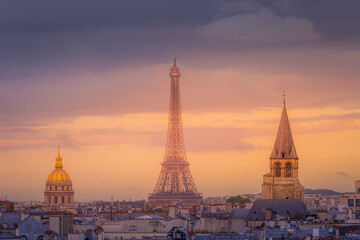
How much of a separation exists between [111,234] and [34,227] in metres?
12.8

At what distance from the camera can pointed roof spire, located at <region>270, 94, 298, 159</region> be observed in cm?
18275

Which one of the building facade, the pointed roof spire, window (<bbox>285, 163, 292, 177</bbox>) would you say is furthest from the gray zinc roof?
the pointed roof spire

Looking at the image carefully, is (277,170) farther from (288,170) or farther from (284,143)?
(284,143)

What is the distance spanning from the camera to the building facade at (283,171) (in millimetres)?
178625

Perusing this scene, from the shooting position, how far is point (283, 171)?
181500 millimetres

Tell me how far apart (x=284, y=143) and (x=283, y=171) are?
4.28 meters

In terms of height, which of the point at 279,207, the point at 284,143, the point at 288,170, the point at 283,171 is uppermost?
the point at 284,143

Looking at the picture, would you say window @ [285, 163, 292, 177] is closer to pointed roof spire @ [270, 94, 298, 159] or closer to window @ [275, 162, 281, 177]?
window @ [275, 162, 281, 177]

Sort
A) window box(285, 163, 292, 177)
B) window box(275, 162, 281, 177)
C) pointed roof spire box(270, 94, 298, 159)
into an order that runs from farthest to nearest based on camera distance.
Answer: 1. pointed roof spire box(270, 94, 298, 159)
2. window box(275, 162, 281, 177)
3. window box(285, 163, 292, 177)

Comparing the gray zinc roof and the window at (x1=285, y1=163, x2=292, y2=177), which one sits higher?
the window at (x1=285, y1=163, x2=292, y2=177)

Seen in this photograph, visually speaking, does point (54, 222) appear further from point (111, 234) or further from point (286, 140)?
point (286, 140)

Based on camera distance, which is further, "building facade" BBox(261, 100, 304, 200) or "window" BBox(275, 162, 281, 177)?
"window" BBox(275, 162, 281, 177)

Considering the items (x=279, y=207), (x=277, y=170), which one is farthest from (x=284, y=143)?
(x=279, y=207)

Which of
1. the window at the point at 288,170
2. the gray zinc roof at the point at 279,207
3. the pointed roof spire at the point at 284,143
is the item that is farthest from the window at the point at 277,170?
the gray zinc roof at the point at 279,207
